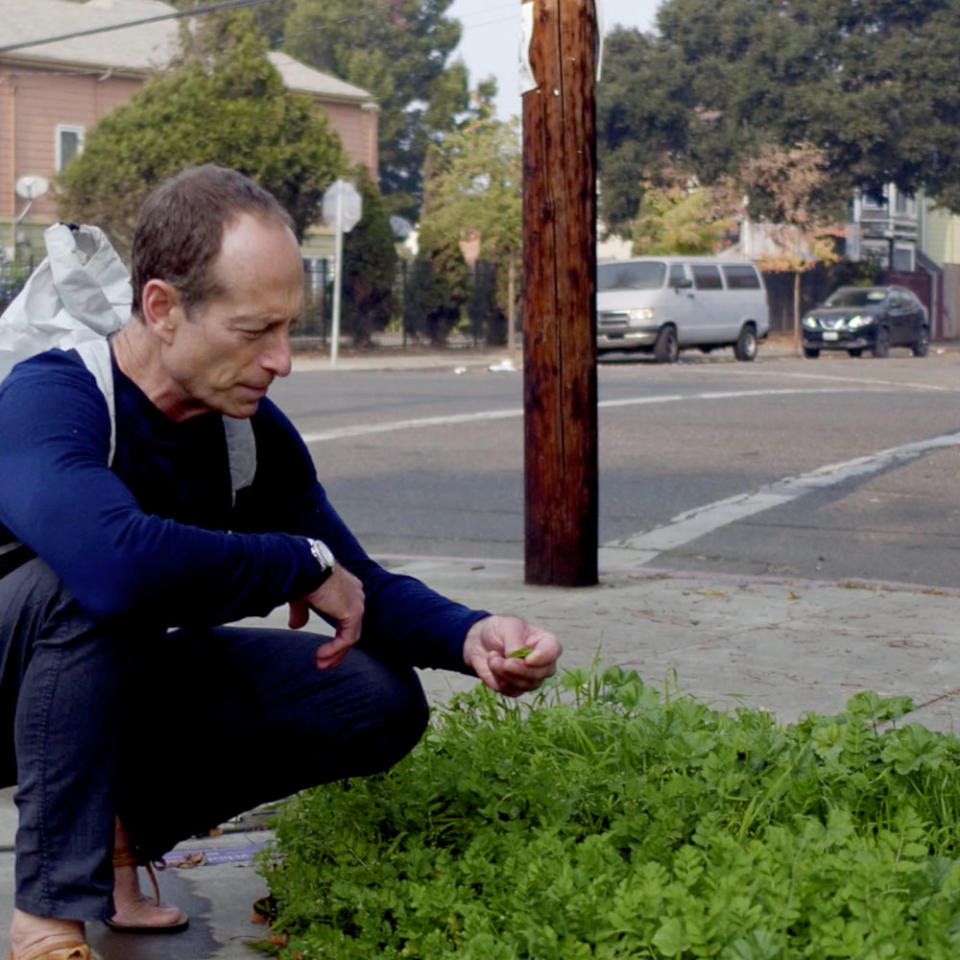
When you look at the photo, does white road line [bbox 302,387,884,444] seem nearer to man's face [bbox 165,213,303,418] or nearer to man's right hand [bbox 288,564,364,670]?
man's right hand [bbox 288,564,364,670]

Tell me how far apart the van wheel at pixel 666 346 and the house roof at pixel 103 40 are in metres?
14.1

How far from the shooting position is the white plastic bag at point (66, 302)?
3.35 metres

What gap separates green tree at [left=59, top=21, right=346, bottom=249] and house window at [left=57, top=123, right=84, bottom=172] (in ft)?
21.6

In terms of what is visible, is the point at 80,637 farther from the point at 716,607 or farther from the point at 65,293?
the point at 716,607

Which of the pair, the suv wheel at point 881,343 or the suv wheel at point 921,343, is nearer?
the suv wheel at point 881,343

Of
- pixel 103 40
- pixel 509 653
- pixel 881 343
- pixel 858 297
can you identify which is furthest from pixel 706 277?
pixel 509 653

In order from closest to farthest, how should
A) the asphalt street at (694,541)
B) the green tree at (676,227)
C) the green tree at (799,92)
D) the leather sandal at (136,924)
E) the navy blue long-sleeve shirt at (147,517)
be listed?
the navy blue long-sleeve shirt at (147,517) < the leather sandal at (136,924) < the asphalt street at (694,541) < the green tree at (676,227) < the green tree at (799,92)

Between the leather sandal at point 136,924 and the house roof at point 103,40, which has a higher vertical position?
the house roof at point 103,40

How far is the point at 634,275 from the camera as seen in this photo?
96.3 ft

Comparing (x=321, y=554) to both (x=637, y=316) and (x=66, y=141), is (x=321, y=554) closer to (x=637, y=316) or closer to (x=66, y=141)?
(x=637, y=316)

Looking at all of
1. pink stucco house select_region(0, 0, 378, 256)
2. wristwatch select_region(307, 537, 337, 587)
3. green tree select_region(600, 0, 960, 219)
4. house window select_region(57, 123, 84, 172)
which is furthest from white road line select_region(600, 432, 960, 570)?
green tree select_region(600, 0, 960, 219)

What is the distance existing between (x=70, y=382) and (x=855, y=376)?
21287 millimetres

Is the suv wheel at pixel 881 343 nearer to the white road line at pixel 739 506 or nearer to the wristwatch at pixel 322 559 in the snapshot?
the white road line at pixel 739 506

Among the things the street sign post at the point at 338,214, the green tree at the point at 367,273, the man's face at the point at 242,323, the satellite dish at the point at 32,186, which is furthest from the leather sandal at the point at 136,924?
the satellite dish at the point at 32,186
